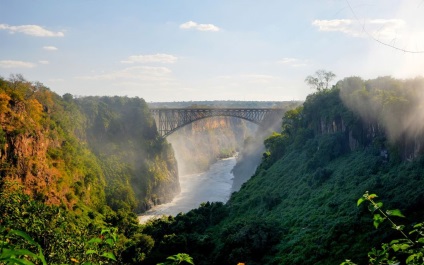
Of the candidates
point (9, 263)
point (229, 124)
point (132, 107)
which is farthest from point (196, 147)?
point (9, 263)

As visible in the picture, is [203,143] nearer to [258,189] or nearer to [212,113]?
[212,113]

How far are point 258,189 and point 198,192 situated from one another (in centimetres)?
4345

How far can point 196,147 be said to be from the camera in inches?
6132

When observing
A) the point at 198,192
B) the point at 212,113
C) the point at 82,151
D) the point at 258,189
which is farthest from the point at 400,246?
the point at 198,192

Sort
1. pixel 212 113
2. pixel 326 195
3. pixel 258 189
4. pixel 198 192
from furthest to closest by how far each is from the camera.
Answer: pixel 198 192, pixel 212 113, pixel 258 189, pixel 326 195

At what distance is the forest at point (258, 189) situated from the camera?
90.9 ft

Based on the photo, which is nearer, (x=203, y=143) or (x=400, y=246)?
(x=400, y=246)

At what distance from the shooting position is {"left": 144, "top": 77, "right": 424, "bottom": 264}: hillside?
27.9 metres

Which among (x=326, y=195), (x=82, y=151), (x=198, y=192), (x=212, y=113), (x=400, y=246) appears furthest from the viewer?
(x=198, y=192)

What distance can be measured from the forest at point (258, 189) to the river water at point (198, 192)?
4693 millimetres

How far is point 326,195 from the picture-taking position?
38.2 metres

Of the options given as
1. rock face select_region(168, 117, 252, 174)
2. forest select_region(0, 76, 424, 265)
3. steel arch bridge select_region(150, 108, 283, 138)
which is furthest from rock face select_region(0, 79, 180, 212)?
rock face select_region(168, 117, 252, 174)

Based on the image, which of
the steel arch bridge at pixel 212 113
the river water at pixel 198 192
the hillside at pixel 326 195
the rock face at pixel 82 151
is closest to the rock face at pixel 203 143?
the river water at pixel 198 192

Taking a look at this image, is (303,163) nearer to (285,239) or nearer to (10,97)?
(285,239)
